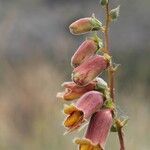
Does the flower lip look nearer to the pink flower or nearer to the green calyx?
the pink flower

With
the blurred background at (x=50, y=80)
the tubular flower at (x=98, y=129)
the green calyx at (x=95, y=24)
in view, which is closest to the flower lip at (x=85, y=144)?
the tubular flower at (x=98, y=129)

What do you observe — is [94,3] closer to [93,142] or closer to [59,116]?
[59,116]

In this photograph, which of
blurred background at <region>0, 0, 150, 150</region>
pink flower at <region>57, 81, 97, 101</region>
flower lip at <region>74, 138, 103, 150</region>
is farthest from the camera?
blurred background at <region>0, 0, 150, 150</region>

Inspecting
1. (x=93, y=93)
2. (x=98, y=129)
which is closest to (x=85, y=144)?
(x=98, y=129)

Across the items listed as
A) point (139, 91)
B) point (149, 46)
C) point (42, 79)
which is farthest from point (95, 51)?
point (149, 46)

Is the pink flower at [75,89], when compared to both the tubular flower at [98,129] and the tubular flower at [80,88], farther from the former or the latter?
the tubular flower at [98,129]

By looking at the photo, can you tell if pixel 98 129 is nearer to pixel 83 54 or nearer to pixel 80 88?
pixel 80 88

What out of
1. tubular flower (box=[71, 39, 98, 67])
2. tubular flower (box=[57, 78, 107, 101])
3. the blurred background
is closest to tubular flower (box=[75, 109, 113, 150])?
tubular flower (box=[57, 78, 107, 101])
